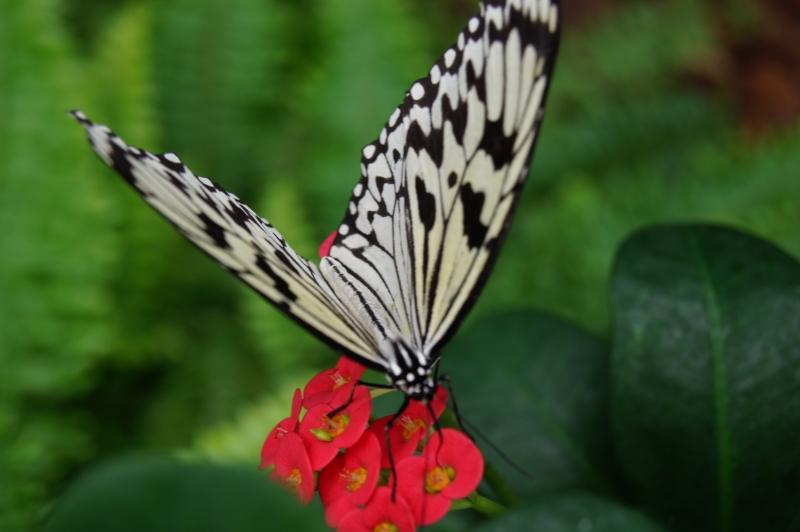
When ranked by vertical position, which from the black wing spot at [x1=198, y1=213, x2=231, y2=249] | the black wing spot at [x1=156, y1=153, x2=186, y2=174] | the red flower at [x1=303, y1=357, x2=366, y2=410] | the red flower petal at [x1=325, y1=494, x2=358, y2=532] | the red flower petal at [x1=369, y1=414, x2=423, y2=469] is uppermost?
the black wing spot at [x1=156, y1=153, x2=186, y2=174]

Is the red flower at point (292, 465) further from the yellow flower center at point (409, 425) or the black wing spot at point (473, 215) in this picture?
the black wing spot at point (473, 215)

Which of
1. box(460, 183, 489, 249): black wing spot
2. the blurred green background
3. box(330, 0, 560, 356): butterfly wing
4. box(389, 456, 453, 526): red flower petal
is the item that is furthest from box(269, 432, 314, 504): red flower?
the blurred green background

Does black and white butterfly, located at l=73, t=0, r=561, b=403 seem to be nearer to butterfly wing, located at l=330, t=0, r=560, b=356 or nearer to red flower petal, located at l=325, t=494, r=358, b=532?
butterfly wing, located at l=330, t=0, r=560, b=356

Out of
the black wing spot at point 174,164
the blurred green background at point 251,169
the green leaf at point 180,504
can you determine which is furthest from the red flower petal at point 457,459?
the blurred green background at point 251,169

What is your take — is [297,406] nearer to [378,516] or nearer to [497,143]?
[378,516]

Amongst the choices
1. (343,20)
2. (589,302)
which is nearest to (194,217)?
(589,302)

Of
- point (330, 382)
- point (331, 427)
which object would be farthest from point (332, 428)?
point (330, 382)
